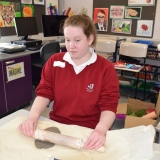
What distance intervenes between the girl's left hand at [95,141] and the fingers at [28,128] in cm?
24

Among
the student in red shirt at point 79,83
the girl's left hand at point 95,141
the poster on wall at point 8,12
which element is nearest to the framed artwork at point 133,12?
the poster on wall at point 8,12

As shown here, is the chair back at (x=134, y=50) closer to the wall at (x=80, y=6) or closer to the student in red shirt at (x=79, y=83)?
the wall at (x=80, y=6)

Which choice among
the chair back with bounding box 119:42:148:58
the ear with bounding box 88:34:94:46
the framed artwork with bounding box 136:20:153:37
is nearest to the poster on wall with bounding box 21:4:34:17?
the chair back with bounding box 119:42:148:58

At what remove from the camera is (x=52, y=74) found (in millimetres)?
1150

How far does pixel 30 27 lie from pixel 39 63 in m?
0.57

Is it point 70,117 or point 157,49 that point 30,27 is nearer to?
point 157,49

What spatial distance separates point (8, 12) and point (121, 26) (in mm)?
1927

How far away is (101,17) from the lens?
3781mm

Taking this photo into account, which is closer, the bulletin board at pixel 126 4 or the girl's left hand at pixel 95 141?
the girl's left hand at pixel 95 141

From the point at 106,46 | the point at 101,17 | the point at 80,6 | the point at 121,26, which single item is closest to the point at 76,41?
the point at 106,46

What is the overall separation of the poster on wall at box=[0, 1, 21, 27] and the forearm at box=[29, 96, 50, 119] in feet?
7.16

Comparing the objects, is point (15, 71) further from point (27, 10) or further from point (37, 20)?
point (37, 20)

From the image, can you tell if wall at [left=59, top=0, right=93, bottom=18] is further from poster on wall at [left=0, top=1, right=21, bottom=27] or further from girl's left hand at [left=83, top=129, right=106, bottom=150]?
girl's left hand at [left=83, top=129, right=106, bottom=150]

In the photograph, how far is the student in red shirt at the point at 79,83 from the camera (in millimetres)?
1017
